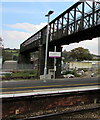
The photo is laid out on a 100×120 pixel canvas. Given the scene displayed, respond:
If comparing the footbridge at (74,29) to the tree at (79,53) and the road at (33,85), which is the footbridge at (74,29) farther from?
the tree at (79,53)

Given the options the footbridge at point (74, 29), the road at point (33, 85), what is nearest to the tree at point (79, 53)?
the footbridge at point (74, 29)

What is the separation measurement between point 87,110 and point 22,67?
40125mm

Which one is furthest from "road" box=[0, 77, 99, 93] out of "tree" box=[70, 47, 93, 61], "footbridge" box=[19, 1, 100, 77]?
"tree" box=[70, 47, 93, 61]

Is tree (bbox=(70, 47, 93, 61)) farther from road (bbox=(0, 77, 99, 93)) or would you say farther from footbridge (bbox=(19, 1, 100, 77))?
road (bbox=(0, 77, 99, 93))

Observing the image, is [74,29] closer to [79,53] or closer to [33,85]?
[33,85]

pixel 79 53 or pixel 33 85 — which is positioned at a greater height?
pixel 79 53

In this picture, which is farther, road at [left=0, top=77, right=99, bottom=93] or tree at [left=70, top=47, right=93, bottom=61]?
tree at [left=70, top=47, right=93, bottom=61]

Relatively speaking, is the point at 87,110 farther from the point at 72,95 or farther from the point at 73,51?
the point at 73,51

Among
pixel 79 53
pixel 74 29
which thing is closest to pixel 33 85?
pixel 74 29

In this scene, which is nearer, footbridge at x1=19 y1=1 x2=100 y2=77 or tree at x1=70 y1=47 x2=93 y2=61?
footbridge at x1=19 y1=1 x2=100 y2=77

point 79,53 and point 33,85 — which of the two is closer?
point 33,85

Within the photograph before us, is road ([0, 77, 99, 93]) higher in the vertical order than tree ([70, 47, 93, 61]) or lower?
lower

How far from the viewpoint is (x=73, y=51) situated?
316 ft

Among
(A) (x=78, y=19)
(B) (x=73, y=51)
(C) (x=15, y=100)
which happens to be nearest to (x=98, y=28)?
(A) (x=78, y=19)
